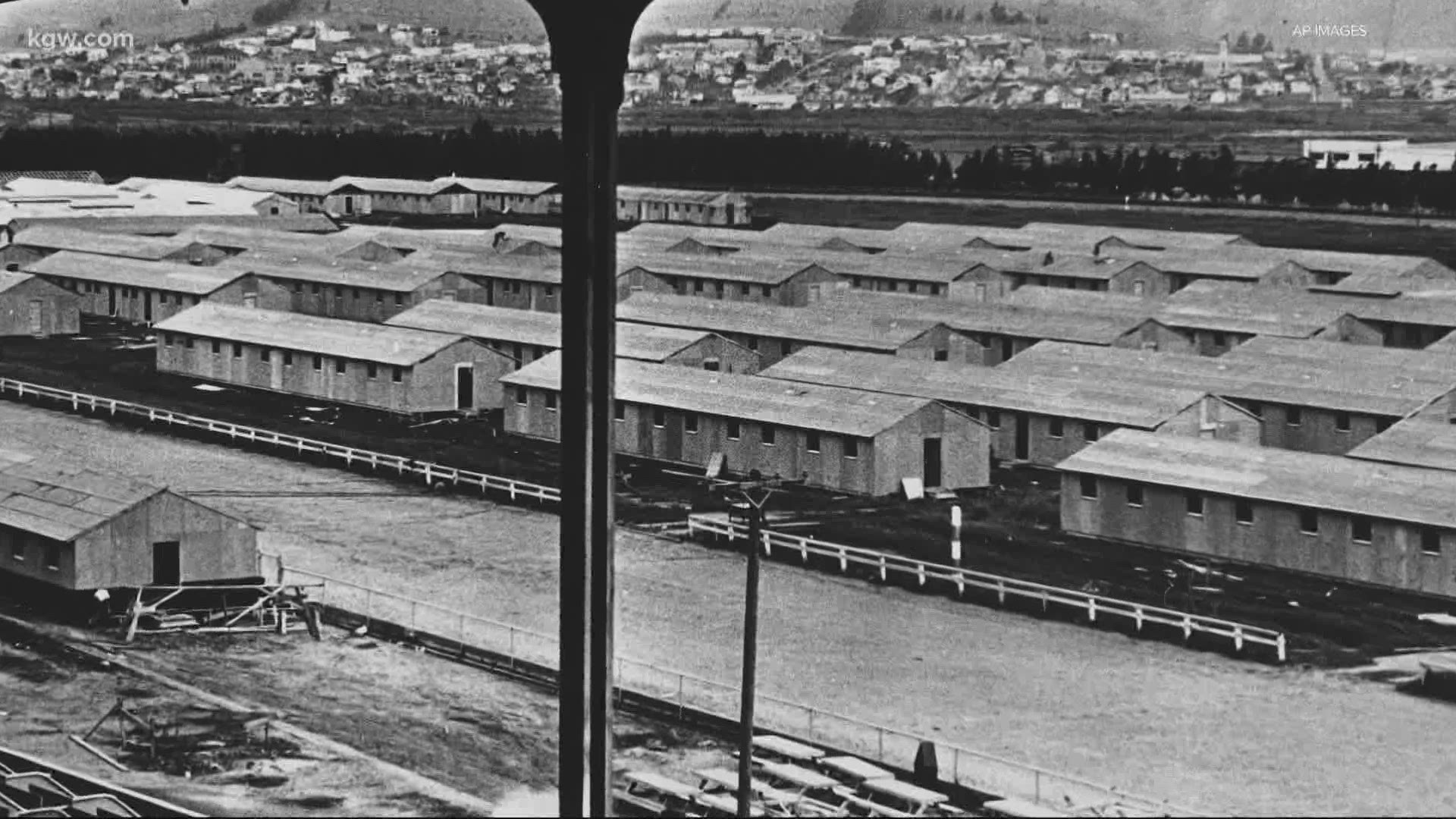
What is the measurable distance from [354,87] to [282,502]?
146 feet

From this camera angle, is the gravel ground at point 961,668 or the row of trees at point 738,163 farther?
the row of trees at point 738,163

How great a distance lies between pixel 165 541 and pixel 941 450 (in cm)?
691

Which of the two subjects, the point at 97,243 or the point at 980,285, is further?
the point at 97,243

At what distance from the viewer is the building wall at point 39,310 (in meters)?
29.5

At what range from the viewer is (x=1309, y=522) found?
1505 centimetres

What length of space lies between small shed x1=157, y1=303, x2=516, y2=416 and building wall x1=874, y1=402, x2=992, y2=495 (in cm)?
600

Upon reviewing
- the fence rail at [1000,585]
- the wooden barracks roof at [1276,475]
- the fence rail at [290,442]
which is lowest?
the fence rail at [290,442]

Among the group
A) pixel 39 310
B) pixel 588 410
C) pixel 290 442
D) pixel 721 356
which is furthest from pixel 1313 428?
pixel 39 310

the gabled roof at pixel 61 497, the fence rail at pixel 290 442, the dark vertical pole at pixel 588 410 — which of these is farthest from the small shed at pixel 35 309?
the dark vertical pole at pixel 588 410

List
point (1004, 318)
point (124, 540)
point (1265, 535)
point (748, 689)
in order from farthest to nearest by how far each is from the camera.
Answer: point (1004, 318) → point (1265, 535) → point (124, 540) → point (748, 689)

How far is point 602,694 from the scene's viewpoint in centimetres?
616

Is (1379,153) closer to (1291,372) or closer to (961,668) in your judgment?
(1291,372)

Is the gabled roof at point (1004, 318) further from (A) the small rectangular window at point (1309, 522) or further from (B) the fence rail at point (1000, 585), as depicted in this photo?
(A) the small rectangular window at point (1309, 522)

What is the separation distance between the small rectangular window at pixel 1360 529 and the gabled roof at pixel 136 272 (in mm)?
18672
